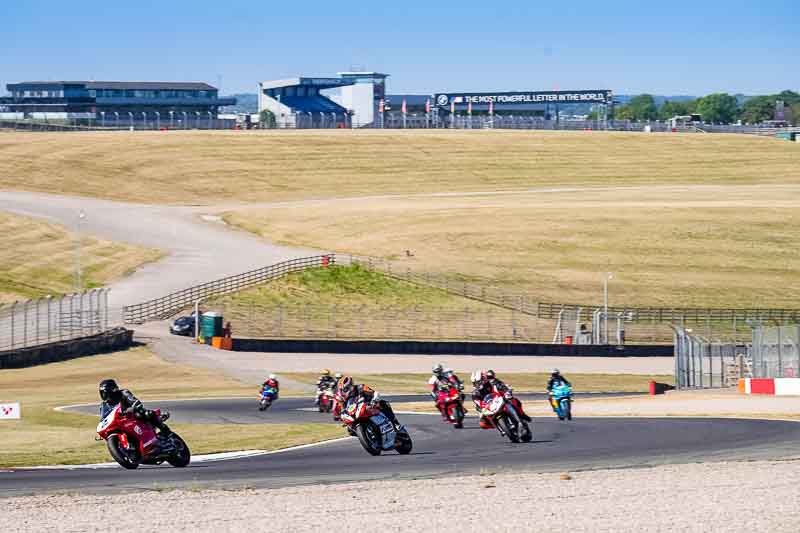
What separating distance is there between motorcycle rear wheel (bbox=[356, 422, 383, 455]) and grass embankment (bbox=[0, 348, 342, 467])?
120 inches

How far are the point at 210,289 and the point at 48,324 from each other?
53.5 ft

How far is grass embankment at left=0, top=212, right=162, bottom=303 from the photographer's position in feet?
250

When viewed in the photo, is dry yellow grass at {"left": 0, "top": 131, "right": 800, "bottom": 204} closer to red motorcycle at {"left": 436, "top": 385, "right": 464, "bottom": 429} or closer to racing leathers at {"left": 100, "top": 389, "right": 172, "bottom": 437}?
red motorcycle at {"left": 436, "top": 385, "right": 464, "bottom": 429}

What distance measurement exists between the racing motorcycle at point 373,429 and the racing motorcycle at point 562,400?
8727mm

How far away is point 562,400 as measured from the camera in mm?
33281

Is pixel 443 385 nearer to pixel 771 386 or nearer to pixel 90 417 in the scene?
pixel 90 417

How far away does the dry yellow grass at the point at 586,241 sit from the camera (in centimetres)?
8019

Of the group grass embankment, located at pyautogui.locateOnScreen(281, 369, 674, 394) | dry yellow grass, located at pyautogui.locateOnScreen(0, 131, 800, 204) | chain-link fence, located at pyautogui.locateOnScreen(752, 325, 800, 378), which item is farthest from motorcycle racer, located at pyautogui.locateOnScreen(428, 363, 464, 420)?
dry yellow grass, located at pyautogui.locateOnScreen(0, 131, 800, 204)

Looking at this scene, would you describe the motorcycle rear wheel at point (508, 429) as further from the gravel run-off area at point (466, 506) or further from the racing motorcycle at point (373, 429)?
the gravel run-off area at point (466, 506)

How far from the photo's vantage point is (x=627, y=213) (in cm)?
10188

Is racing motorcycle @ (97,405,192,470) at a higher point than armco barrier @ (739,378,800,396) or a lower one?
higher

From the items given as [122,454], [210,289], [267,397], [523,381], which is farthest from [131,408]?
[210,289]

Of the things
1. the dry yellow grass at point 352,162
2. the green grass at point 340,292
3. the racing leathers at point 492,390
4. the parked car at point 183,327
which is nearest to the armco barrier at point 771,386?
the racing leathers at point 492,390

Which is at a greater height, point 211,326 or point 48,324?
point 48,324
